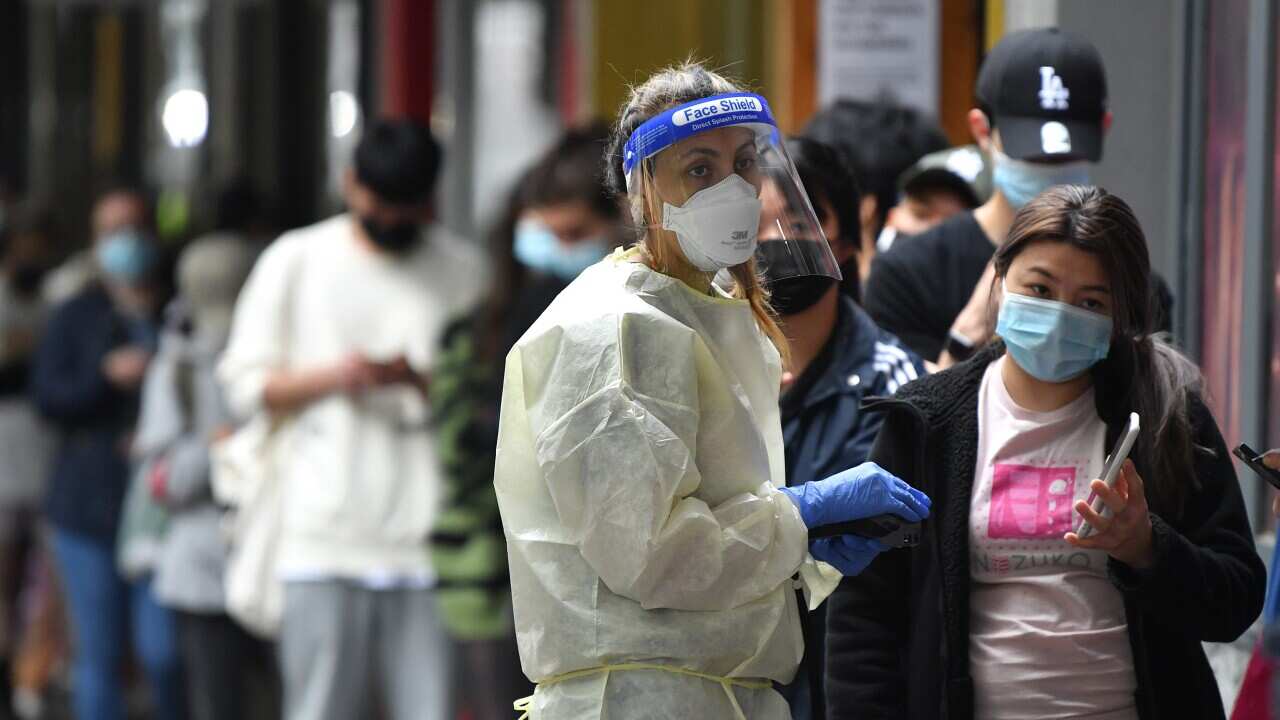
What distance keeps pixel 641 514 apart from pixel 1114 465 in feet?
2.35

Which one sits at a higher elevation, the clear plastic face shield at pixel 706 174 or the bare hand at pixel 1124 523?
the clear plastic face shield at pixel 706 174

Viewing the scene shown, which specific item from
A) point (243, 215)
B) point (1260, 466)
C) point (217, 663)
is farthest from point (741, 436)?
point (243, 215)

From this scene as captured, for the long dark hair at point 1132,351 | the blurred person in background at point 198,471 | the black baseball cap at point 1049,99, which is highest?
the black baseball cap at point 1049,99

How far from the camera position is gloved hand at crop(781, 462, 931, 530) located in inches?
118

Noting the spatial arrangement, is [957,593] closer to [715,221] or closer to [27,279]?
[715,221]

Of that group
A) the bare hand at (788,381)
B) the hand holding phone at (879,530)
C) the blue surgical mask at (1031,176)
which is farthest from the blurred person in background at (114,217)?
the hand holding phone at (879,530)

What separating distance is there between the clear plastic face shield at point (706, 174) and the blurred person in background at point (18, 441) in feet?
20.5

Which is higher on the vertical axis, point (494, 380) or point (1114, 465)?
point (1114, 465)

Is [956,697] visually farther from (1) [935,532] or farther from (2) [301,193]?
(2) [301,193]

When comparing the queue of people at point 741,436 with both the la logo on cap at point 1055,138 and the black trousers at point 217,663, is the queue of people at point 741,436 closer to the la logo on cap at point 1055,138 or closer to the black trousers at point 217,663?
the la logo on cap at point 1055,138

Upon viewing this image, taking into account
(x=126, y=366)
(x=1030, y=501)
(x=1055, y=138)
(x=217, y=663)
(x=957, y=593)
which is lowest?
(x=217, y=663)

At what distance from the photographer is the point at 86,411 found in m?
8.04

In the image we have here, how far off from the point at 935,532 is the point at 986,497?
0.33ft

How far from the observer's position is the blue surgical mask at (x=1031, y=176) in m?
3.98
